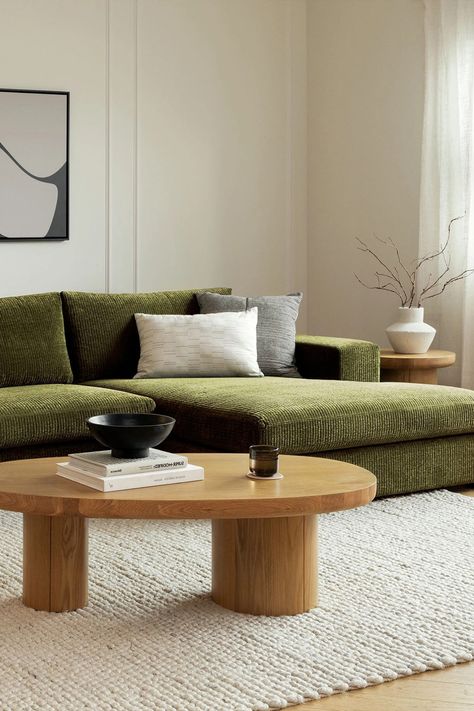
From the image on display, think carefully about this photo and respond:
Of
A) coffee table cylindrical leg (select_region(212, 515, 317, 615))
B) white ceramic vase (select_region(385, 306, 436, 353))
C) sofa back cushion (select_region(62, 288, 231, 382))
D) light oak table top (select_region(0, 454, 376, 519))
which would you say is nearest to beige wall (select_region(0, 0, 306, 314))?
sofa back cushion (select_region(62, 288, 231, 382))

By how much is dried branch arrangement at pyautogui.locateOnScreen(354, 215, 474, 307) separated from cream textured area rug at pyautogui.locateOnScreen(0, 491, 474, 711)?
225cm

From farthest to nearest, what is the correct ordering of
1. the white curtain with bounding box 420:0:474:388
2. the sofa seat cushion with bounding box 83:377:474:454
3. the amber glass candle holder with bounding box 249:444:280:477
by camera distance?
the white curtain with bounding box 420:0:474:388
the sofa seat cushion with bounding box 83:377:474:454
the amber glass candle holder with bounding box 249:444:280:477

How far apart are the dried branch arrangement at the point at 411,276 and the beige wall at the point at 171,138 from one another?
0.65m

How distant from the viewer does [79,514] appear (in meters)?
2.54

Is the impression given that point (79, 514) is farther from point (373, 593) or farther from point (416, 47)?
point (416, 47)

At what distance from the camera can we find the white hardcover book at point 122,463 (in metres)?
2.66

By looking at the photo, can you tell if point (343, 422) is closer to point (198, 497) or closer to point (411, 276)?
point (198, 497)

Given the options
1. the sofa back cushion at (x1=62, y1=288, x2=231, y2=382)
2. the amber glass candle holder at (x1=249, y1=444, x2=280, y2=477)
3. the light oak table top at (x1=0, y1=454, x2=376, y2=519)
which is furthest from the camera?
the sofa back cushion at (x1=62, y1=288, x2=231, y2=382)

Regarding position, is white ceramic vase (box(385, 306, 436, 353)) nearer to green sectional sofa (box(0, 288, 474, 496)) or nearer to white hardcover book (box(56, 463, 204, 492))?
green sectional sofa (box(0, 288, 474, 496))

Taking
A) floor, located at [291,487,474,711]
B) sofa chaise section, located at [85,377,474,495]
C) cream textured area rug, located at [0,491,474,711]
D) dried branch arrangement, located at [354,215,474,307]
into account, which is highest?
dried branch arrangement, located at [354,215,474,307]

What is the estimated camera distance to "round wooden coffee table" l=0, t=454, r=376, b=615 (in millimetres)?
2543

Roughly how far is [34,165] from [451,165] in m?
2.20

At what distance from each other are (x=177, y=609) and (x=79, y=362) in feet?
7.06

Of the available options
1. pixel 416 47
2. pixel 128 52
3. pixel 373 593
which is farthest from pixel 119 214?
pixel 373 593
